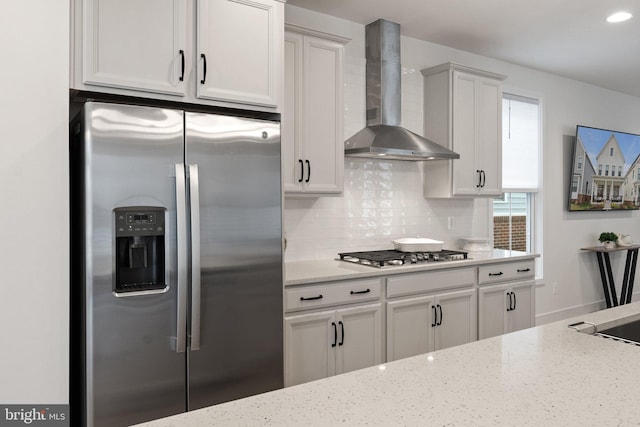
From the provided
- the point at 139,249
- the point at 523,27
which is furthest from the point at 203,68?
the point at 523,27

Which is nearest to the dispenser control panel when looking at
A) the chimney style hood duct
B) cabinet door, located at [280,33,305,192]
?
cabinet door, located at [280,33,305,192]

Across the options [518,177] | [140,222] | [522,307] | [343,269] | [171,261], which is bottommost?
[522,307]

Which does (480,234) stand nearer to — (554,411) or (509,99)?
(509,99)

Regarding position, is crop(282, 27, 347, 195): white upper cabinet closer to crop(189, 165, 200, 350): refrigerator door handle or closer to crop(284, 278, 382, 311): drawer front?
crop(284, 278, 382, 311): drawer front

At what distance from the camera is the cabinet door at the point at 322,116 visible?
9.98ft

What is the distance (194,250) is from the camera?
6.86ft

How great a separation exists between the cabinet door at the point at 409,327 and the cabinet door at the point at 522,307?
92cm

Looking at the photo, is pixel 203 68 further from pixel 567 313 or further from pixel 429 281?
pixel 567 313

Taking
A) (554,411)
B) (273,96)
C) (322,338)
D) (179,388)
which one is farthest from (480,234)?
(554,411)

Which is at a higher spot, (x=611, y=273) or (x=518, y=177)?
(x=518, y=177)

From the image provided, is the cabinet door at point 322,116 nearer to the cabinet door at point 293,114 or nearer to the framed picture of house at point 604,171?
the cabinet door at point 293,114

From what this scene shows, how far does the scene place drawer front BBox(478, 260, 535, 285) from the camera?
3.50m

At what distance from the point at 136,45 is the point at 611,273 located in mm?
5615

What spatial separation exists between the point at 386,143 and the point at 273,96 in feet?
3.56
